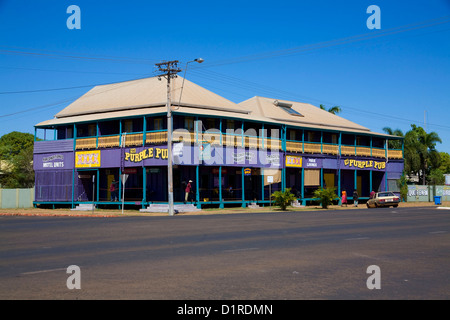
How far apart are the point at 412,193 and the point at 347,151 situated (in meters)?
13.2

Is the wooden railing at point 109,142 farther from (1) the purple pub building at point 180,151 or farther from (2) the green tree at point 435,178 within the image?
(2) the green tree at point 435,178

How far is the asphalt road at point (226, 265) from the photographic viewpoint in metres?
7.23

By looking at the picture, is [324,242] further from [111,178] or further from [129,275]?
[111,178]

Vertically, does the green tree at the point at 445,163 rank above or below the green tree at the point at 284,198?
above

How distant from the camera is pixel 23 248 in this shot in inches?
506

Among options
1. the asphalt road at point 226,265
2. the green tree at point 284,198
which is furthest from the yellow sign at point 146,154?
the asphalt road at point 226,265

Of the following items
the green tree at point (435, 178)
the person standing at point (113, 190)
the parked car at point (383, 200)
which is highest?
the green tree at point (435, 178)

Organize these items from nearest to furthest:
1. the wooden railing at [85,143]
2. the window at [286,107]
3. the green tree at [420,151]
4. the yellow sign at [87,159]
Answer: the yellow sign at [87,159]
the wooden railing at [85,143]
the window at [286,107]
the green tree at [420,151]

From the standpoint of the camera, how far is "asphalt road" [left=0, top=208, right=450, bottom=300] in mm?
7227

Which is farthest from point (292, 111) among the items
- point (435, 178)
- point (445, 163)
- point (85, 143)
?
point (445, 163)

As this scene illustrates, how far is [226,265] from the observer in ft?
32.0

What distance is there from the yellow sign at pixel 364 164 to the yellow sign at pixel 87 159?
2330 centimetres

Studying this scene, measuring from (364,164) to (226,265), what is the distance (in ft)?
134
